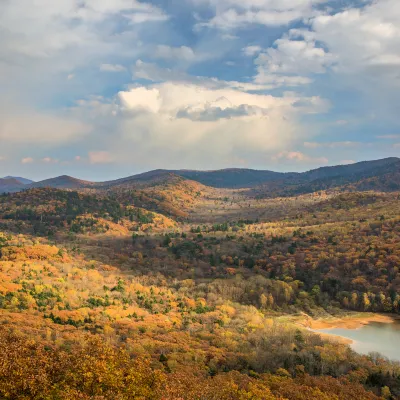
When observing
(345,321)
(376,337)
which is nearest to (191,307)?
(345,321)

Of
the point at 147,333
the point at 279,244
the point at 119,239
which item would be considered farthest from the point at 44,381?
the point at 119,239

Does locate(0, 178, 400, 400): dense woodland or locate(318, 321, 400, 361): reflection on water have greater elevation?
locate(0, 178, 400, 400): dense woodland

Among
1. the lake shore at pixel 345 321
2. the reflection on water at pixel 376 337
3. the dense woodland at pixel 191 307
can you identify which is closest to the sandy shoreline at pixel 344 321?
the lake shore at pixel 345 321

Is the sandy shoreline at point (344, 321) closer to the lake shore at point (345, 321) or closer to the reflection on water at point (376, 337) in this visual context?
the lake shore at point (345, 321)

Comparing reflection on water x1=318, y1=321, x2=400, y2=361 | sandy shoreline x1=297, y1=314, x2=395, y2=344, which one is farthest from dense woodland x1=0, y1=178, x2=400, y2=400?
reflection on water x1=318, y1=321, x2=400, y2=361

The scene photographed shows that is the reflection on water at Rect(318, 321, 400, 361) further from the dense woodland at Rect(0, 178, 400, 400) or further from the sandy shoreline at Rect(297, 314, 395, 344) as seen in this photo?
the dense woodland at Rect(0, 178, 400, 400)

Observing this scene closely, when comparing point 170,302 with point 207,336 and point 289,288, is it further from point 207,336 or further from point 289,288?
point 289,288
